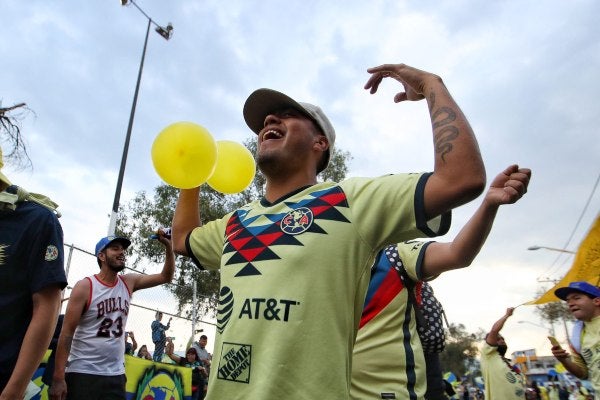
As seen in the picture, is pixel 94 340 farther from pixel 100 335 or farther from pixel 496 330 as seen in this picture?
pixel 496 330

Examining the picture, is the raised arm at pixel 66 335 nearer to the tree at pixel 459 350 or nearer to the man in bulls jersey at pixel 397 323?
the man in bulls jersey at pixel 397 323

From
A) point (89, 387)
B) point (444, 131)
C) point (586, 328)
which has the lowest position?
point (89, 387)

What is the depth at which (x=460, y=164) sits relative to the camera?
1415mm

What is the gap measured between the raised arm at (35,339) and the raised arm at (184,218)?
622mm

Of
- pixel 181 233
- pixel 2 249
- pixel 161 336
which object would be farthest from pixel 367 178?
pixel 161 336

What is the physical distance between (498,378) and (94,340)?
4.60 metres

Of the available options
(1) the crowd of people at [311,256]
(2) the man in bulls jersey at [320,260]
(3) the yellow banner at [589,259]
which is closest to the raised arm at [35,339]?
(1) the crowd of people at [311,256]

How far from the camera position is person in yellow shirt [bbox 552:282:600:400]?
4.54 m

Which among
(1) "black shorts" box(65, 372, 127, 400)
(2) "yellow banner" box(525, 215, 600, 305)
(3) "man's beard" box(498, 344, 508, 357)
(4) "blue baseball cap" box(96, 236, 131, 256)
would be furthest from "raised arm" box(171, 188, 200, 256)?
(2) "yellow banner" box(525, 215, 600, 305)

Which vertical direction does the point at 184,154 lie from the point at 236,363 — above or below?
above

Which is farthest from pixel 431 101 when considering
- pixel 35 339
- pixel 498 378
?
pixel 498 378

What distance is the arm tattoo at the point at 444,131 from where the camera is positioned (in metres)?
1.47

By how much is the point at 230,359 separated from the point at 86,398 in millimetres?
3094

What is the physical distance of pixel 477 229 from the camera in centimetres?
194
